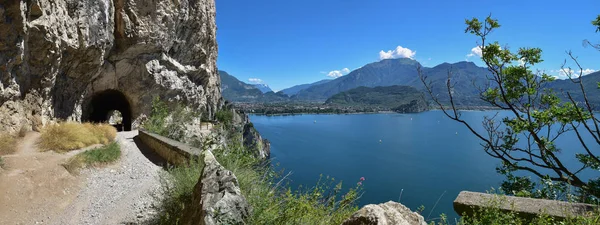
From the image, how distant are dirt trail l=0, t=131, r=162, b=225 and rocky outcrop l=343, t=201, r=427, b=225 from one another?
3.77 metres

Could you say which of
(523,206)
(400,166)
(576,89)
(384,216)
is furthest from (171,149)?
(576,89)

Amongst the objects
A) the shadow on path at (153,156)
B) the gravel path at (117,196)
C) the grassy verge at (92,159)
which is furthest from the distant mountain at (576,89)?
the grassy verge at (92,159)

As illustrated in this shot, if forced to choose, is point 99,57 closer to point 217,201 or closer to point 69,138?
point 69,138

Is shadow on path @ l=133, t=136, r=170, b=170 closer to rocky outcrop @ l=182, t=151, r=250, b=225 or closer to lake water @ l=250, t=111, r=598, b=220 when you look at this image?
rocky outcrop @ l=182, t=151, r=250, b=225

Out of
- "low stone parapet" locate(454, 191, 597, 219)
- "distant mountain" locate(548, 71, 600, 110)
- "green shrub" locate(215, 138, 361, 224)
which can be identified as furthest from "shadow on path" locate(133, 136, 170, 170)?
"distant mountain" locate(548, 71, 600, 110)

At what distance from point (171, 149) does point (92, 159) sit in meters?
2.02

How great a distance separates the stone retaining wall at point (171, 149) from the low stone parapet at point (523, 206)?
15.1 ft

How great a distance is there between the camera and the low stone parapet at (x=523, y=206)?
3307mm

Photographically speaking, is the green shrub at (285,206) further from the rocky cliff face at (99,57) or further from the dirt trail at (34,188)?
the rocky cliff face at (99,57)

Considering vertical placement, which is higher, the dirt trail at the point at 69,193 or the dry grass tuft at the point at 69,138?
the dry grass tuft at the point at 69,138

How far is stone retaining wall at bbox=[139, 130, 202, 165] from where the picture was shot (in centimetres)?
671

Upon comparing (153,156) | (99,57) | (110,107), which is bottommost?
(153,156)

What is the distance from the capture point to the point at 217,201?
10.1ft

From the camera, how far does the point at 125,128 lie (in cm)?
2928
